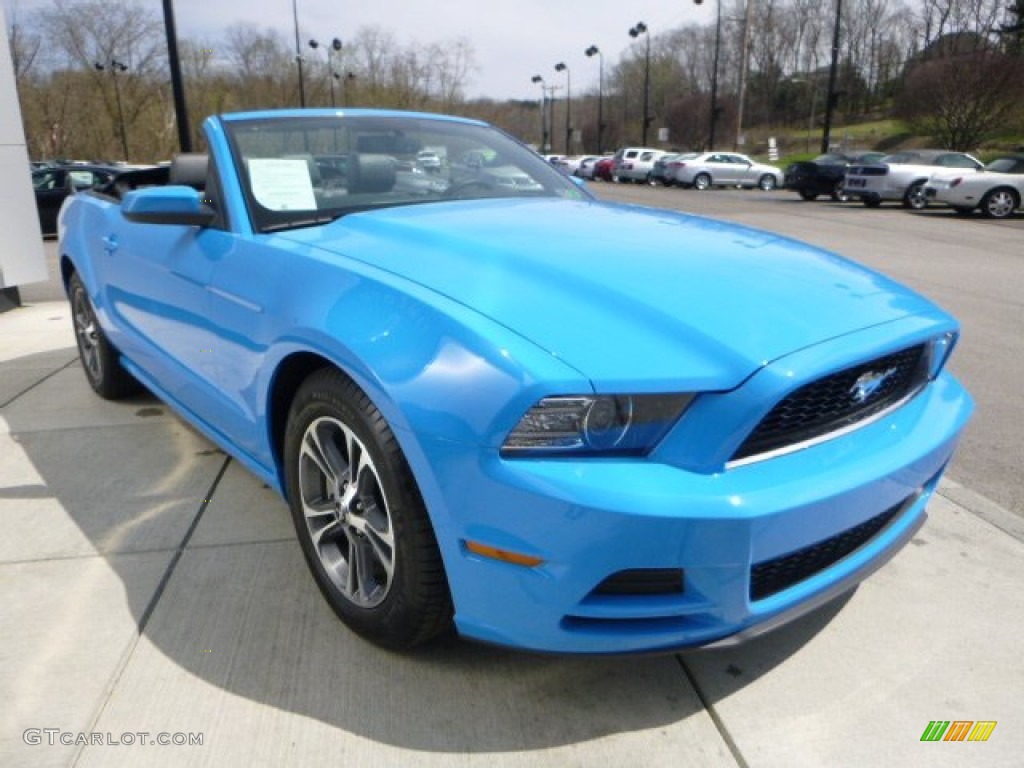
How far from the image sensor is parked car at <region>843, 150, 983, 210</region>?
65.9ft

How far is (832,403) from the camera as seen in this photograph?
197 cm

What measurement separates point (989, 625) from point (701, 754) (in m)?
1.13

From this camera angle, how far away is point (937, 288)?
27.7 feet

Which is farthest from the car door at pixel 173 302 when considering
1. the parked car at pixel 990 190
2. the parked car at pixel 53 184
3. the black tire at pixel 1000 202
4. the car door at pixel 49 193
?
the black tire at pixel 1000 202

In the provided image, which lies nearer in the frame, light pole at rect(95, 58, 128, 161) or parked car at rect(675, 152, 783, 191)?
parked car at rect(675, 152, 783, 191)

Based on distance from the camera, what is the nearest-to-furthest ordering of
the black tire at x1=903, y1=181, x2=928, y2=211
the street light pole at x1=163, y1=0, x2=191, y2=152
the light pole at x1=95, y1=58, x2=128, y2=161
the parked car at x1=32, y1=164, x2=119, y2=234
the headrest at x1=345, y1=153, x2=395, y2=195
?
the headrest at x1=345, y1=153, x2=395, y2=195
the street light pole at x1=163, y1=0, x2=191, y2=152
the parked car at x1=32, y1=164, x2=119, y2=234
the black tire at x1=903, y1=181, x2=928, y2=211
the light pole at x1=95, y1=58, x2=128, y2=161

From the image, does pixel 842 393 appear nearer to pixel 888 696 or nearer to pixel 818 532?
pixel 818 532

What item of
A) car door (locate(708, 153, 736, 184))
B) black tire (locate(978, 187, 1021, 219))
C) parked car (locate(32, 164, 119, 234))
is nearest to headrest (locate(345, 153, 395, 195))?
parked car (locate(32, 164, 119, 234))

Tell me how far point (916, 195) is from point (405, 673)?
21378 millimetres

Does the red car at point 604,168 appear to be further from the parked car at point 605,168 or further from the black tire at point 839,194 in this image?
the black tire at point 839,194

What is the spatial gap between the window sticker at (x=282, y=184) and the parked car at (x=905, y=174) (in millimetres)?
20311

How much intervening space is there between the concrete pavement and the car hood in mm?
735

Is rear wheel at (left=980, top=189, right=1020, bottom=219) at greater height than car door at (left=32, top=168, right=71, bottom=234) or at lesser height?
lesser

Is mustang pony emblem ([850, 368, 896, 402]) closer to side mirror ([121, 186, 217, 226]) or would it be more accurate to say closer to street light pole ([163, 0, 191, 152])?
side mirror ([121, 186, 217, 226])
